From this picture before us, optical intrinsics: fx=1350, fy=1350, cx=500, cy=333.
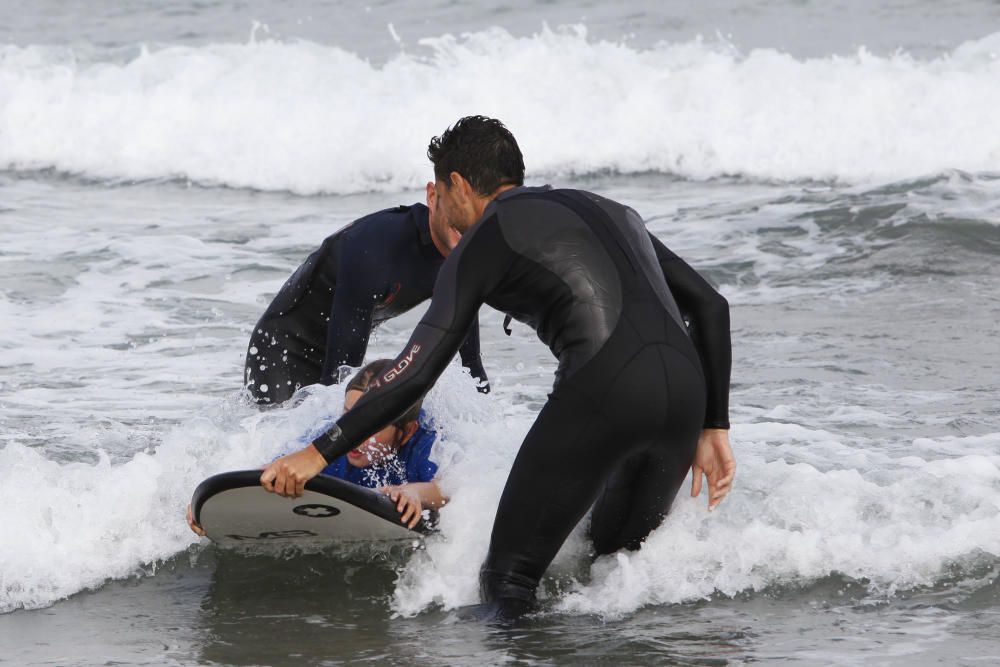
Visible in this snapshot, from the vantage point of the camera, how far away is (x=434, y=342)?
376 cm

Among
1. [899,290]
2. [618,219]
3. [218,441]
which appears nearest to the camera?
[618,219]

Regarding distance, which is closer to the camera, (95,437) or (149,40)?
(95,437)

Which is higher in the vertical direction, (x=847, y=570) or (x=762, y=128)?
(x=762, y=128)

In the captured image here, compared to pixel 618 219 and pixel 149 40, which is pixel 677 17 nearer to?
pixel 149 40

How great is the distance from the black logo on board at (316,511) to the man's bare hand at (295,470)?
0.45 meters

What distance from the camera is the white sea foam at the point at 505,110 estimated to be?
588 inches

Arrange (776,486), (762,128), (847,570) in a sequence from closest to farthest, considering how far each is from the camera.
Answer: (847,570), (776,486), (762,128)

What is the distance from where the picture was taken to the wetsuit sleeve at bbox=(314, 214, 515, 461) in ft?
12.3

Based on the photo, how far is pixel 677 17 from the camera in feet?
63.5

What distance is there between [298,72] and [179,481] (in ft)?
43.9

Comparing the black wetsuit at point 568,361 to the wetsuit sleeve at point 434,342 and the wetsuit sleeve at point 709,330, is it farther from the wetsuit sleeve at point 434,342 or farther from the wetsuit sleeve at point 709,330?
the wetsuit sleeve at point 709,330

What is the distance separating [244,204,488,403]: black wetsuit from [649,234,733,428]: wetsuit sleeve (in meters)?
1.08

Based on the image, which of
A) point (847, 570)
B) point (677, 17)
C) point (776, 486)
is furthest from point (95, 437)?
point (677, 17)

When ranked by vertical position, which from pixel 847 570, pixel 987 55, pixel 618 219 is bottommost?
pixel 847 570
